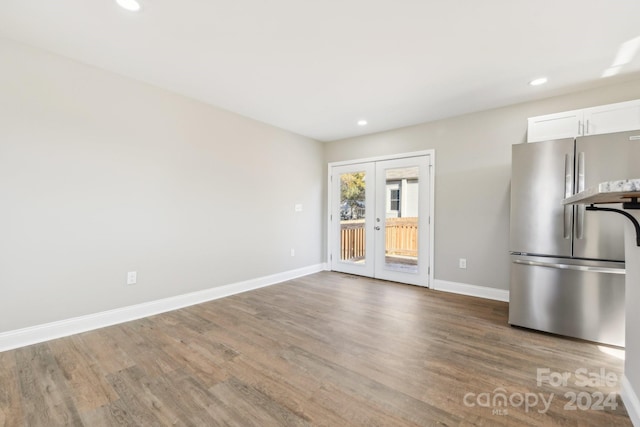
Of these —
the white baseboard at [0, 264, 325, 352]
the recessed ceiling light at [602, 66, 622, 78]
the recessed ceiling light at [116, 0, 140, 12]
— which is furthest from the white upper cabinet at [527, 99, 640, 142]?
the white baseboard at [0, 264, 325, 352]

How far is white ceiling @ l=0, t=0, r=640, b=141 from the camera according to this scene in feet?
6.24

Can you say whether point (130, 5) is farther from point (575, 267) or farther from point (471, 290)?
point (471, 290)

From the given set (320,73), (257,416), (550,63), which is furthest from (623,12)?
(257,416)

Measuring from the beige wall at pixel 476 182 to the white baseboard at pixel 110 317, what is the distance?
116 inches

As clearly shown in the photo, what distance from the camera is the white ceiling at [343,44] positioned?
1.90 m

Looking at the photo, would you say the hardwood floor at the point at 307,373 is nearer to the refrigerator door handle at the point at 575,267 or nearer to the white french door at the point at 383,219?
the refrigerator door handle at the point at 575,267

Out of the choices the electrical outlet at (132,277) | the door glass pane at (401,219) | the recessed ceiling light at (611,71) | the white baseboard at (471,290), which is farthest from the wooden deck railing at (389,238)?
the electrical outlet at (132,277)

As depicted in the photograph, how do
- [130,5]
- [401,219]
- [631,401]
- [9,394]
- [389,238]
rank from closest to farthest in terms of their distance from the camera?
[631,401] → [9,394] → [130,5] → [401,219] → [389,238]

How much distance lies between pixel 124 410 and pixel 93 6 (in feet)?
8.68

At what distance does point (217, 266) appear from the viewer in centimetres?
370

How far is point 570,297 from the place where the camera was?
2508 mm

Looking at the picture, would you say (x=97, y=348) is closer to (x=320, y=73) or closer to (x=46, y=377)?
(x=46, y=377)

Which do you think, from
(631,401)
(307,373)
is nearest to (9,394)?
(307,373)

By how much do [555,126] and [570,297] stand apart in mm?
1792
